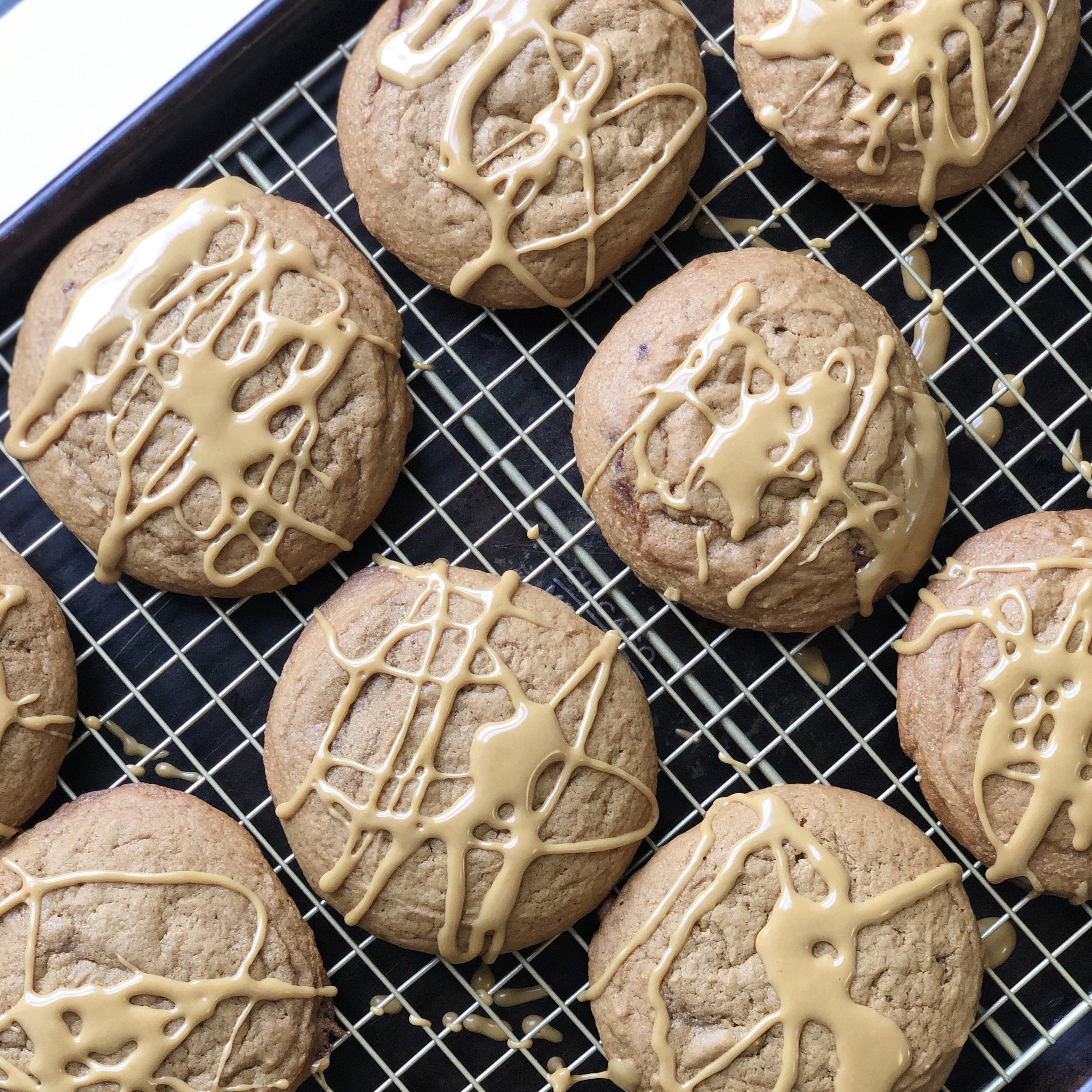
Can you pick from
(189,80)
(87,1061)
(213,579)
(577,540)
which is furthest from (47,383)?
(87,1061)

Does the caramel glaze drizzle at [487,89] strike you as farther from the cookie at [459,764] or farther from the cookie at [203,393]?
the cookie at [459,764]

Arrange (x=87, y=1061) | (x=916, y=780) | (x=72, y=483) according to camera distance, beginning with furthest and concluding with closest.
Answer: (x=916, y=780) → (x=72, y=483) → (x=87, y=1061)

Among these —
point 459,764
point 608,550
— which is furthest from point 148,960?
point 608,550

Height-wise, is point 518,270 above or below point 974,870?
above

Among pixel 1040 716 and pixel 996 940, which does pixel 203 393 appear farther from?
pixel 996 940

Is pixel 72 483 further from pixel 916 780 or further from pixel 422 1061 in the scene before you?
pixel 916 780

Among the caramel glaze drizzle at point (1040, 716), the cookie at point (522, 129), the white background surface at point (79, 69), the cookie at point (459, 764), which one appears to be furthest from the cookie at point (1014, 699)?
the white background surface at point (79, 69)
